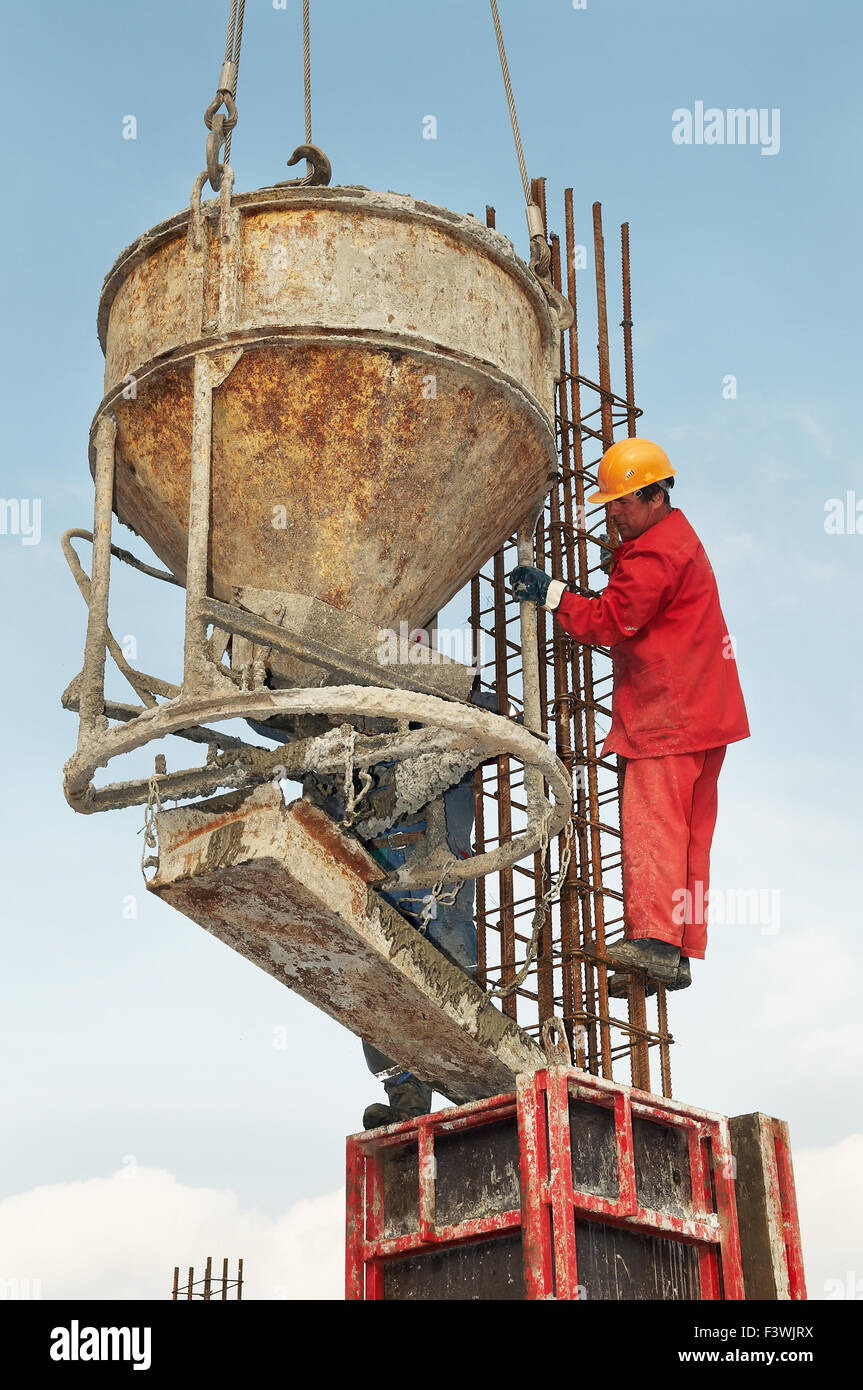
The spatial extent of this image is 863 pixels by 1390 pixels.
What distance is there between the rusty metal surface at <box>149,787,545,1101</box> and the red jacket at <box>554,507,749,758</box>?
1.64m

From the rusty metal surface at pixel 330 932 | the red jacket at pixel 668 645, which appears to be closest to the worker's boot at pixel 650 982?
the rusty metal surface at pixel 330 932

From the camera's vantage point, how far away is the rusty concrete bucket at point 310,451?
6.90 m

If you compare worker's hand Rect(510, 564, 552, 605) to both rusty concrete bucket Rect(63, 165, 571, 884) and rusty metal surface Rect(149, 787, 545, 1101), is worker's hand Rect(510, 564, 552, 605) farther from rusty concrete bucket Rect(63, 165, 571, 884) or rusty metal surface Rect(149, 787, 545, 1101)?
rusty metal surface Rect(149, 787, 545, 1101)

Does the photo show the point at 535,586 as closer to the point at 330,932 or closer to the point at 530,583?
the point at 530,583

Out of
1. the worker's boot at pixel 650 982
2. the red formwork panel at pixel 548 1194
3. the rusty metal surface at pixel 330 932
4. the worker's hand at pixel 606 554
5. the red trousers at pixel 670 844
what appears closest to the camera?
the red formwork panel at pixel 548 1194

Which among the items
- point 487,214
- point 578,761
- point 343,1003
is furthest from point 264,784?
point 487,214

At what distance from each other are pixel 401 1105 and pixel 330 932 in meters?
1.62

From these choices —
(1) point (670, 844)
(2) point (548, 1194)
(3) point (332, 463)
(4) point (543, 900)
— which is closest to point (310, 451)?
(3) point (332, 463)

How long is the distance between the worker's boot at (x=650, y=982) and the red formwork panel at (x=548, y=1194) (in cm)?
99

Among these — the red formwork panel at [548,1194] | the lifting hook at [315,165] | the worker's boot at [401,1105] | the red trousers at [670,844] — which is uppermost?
the lifting hook at [315,165]

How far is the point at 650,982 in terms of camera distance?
8930 mm

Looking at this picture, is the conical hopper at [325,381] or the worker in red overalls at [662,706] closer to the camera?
the conical hopper at [325,381]

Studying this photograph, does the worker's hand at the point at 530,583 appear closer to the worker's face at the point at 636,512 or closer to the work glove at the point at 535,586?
the work glove at the point at 535,586
